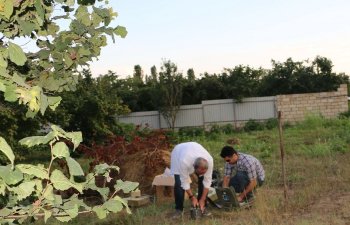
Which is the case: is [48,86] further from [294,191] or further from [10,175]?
[294,191]

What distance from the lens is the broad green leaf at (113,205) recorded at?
4.73 ft

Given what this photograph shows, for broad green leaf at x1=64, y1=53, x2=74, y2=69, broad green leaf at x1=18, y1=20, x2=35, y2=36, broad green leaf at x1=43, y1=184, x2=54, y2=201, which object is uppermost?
broad green leaf at x1=18, y1=20, x2=35, y2=36

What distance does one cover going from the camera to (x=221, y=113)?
2739cm

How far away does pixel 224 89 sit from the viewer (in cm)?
2859

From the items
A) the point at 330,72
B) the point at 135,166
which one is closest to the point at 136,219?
the point at 135,166

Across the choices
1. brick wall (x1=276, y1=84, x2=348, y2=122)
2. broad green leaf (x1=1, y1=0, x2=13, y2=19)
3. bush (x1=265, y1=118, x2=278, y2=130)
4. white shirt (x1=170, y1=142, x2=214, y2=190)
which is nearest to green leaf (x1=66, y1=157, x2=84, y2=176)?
broad green leaf (x1=1, y1=0, x2=13, y2=19)

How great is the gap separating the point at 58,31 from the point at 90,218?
20.9 ft

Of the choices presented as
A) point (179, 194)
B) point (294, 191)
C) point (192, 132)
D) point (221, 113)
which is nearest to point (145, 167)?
point (179, 194)

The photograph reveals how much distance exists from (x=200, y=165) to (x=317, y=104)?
20.0 metres

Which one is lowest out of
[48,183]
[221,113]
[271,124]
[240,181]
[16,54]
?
[240,181]

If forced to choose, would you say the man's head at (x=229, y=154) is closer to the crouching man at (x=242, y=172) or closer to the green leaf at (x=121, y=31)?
the crouching man at (x=242, y=172)

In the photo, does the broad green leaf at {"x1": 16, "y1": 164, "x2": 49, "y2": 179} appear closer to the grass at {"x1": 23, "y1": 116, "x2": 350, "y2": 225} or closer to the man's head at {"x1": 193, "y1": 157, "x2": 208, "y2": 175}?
the grass at {"x1": 23, "y1": 116, "x2": 350, "y2": 225}

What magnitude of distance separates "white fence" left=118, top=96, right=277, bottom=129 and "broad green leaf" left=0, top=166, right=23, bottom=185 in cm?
2542

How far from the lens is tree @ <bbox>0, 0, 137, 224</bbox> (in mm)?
1279
